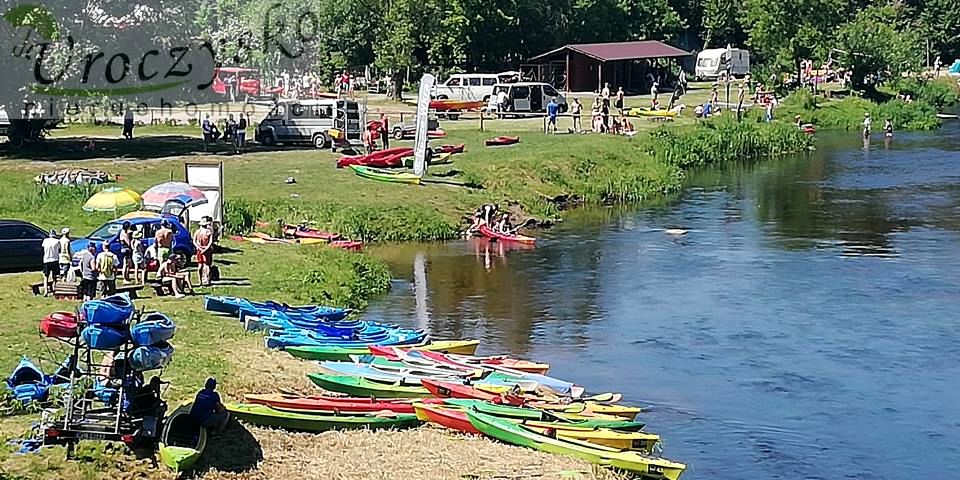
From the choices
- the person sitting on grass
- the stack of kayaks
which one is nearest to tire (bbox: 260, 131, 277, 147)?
the person sitting on grass

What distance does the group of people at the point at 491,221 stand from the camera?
4184cm

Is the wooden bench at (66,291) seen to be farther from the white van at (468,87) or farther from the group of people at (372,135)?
the white van at (468,87)

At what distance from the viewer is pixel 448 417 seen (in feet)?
65.4

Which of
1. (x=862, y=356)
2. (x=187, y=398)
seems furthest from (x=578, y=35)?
(x=187, y=398)

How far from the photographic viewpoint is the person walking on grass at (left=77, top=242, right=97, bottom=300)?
26.6 m

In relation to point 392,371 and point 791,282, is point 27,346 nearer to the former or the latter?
point 392,371

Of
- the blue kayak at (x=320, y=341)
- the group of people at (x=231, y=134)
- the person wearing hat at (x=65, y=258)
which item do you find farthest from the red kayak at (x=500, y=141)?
the blue kayak at (x=320, y=341)

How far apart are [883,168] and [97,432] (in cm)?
4833

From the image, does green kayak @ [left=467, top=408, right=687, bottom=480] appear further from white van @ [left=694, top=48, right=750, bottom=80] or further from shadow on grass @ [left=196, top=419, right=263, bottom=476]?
white van @ [left=694, top=48, right=750, bottom=80]

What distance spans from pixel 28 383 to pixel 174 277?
861 centimetres

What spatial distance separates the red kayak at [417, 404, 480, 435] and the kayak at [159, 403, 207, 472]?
364cm

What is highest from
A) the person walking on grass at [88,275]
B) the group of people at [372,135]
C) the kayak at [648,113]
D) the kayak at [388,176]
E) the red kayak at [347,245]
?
the kayak at [648,113]

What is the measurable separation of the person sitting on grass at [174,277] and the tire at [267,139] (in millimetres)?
27218

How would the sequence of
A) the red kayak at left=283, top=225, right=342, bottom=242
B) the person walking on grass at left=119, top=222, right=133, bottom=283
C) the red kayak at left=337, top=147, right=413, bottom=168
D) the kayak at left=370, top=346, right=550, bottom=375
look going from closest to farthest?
1. the kayak at left=370, top=346, right=550, bottom=375
2. the person walking on grass at left=119, top=222, right=133, bottom=283
3. the red kayak at left=283, top=225, right=342, bottom=242
4. the red kayak at left=337, top=147, right=413, bottom=168
